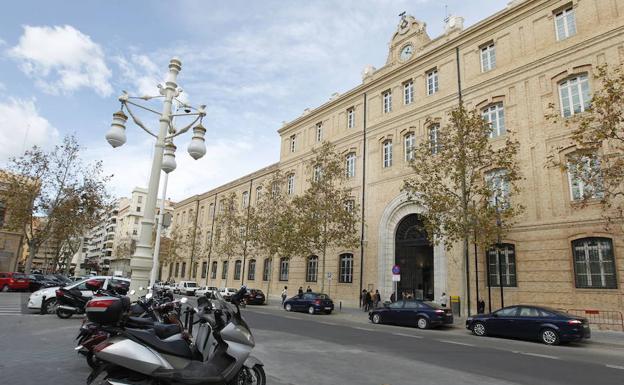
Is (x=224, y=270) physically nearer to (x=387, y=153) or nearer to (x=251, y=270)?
(x=251, y=270)

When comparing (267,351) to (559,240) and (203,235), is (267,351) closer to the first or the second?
(559,240)

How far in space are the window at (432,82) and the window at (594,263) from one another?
13143mm

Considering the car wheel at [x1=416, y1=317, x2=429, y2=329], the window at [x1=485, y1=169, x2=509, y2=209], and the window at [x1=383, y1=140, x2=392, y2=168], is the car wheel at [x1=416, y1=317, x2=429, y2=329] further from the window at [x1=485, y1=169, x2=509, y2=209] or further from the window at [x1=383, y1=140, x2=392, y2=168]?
the window at [x1=383, y1=140, x2=392, y2=168]

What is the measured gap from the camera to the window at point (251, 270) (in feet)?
132

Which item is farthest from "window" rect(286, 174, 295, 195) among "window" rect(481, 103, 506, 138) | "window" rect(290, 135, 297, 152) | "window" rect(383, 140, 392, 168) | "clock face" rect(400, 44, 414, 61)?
"window" rect(481, 103, 506, 138)

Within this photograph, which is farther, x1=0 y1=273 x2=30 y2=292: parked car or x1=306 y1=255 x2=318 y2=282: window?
x1=306 y1=255 x2=318 y2=282: window

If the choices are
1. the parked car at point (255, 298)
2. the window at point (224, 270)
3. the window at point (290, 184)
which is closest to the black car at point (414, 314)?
the parked car at point (255, 298)

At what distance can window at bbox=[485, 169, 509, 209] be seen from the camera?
59.9 ft

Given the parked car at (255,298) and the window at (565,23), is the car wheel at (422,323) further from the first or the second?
the window at (565,23)

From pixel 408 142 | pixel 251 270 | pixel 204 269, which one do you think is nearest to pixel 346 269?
pixel 408 142

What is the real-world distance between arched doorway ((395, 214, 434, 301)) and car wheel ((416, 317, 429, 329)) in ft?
26.0

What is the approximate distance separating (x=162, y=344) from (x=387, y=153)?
25218mm

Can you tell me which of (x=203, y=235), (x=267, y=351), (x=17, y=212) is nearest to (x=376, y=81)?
(x=267, y=351)

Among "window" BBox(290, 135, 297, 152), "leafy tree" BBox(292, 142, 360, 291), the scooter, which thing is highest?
"window" BBox(290, 135, 297, 152)
